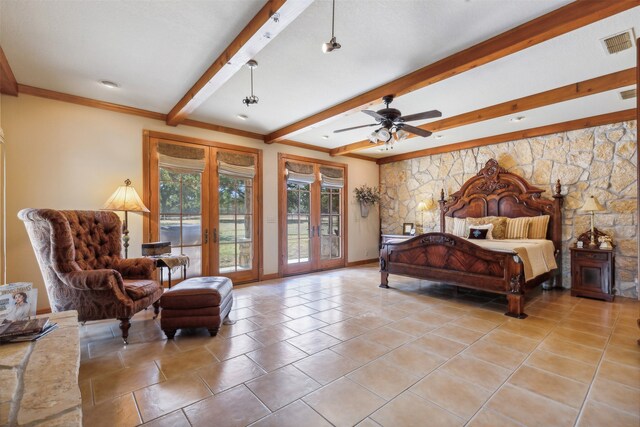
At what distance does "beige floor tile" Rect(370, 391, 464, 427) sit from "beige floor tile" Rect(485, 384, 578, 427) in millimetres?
315

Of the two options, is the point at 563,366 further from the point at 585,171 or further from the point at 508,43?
the point at 585,171

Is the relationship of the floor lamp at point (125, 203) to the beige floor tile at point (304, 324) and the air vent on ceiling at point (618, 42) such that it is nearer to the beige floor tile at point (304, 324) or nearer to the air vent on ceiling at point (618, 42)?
the beige floor tile at point (304, 324)

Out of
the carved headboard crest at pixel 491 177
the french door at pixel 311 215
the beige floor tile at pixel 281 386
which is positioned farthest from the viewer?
the french door at pixel 311 215

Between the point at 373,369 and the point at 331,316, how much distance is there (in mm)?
1236

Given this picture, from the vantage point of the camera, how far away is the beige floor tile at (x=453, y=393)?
180cm

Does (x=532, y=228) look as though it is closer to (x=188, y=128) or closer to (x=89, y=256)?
(x=188, y=128)

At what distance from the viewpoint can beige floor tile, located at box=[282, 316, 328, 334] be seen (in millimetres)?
3074

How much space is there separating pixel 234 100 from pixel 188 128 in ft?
4.16

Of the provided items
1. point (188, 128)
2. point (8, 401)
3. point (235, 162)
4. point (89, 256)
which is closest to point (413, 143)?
point (235, 162)

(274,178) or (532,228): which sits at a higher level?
(274,178)

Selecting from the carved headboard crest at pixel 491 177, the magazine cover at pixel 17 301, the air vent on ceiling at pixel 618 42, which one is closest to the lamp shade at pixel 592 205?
the carved headboard crest at pixel 491 177

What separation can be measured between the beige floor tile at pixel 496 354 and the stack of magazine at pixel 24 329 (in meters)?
3.03

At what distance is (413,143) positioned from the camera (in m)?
6.02

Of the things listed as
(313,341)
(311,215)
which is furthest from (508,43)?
(311,215)
